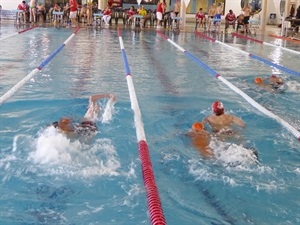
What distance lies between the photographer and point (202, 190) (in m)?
3.52

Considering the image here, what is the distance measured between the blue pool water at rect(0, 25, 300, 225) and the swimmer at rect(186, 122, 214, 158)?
0.27 feet

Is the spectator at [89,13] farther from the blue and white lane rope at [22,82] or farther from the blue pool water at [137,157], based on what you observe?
the blue pool water at [137,157]

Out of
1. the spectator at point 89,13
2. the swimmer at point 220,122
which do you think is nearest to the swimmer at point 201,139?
the swimmer at point 220,122

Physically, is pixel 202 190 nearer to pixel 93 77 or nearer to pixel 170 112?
pixel 170 112

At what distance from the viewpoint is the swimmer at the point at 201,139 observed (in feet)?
14.1

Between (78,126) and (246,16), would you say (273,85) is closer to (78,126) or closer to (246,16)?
(78,126)

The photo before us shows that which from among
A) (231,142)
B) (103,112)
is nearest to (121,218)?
(231,142)

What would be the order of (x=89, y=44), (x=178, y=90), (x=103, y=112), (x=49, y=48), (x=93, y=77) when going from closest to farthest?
(x=103, y=112) < (x=178, y=90) < (x=93, y=77) < (x=49, y=48) < (x=89, y=44)

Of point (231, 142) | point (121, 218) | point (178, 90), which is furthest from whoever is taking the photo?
point (178, 90)

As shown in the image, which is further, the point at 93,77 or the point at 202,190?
the point at 93,77

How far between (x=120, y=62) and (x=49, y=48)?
9.84 ft

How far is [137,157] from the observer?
420 cm

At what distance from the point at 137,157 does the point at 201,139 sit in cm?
85

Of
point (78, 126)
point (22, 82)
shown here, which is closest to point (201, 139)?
point (78, 126)
